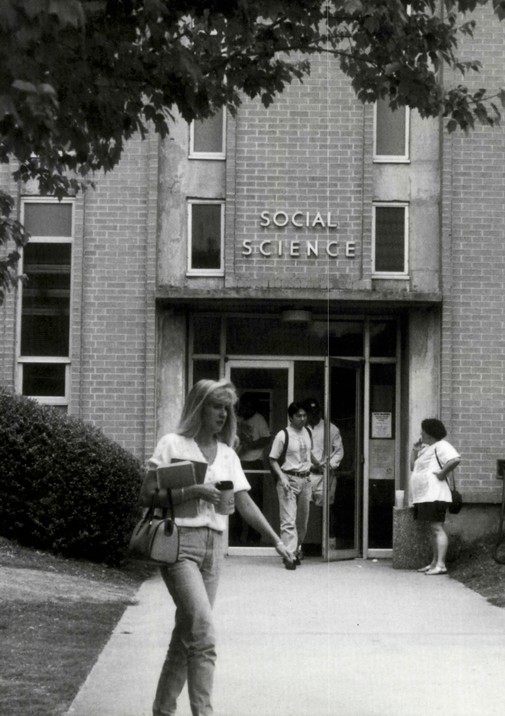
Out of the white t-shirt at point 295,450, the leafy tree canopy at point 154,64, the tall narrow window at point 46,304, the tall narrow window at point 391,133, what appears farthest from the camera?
the tall narrow window at point 391,133

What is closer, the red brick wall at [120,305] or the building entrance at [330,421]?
the building entrance at [330,421]

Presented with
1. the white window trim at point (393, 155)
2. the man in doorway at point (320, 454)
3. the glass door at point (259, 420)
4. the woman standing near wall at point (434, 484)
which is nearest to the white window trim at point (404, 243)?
the white window trim at point (393, 155)

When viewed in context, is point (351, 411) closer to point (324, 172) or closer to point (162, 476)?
point (324, 172)

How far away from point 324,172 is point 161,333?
2.80 meters

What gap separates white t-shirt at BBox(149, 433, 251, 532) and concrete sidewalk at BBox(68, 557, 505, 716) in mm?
1312

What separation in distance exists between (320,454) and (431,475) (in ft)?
4.76

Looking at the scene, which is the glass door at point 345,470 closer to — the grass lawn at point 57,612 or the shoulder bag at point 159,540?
the grass lawn at point 57,612

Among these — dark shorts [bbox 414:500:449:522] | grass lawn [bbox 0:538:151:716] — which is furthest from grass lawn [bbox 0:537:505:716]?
dark shorts [bbox 414:500:449:522]

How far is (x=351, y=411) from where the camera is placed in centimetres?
1580

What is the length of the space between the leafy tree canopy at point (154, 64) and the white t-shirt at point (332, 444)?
6426 millimetres

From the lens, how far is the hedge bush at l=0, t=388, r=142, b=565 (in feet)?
42.1

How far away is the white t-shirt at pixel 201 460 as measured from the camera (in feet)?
20.8

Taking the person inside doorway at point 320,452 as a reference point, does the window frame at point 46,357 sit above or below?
above

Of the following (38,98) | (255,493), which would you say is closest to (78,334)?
(255,493)
